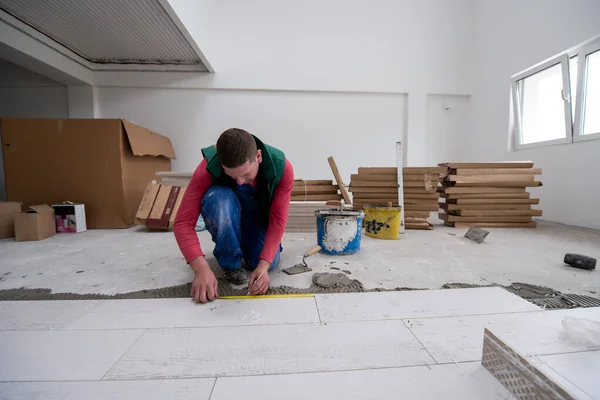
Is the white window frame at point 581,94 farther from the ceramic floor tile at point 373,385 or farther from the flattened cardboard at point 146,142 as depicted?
the flattened cardboard at point 146,142

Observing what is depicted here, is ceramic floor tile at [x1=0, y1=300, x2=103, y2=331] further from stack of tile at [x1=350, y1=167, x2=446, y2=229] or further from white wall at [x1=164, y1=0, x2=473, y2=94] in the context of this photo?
white wall at [x1=164, y1=0, x2=473, y2=94]

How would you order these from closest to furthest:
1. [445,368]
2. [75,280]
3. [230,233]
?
[445,368] < [230,233] < [75,280]

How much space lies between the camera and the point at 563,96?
10.5ft

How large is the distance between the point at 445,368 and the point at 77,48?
193 inches

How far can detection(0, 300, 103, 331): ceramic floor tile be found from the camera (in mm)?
1021

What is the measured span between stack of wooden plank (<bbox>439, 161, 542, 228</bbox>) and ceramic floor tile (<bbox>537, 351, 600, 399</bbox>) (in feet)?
8.26

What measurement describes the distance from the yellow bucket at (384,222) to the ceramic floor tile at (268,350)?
1.58m

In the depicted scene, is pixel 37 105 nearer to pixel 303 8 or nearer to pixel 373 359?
pixel 303 8

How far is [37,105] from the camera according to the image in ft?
12.8

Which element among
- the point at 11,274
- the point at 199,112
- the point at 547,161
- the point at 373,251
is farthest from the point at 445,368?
the point at 199,112

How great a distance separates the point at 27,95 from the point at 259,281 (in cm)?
507

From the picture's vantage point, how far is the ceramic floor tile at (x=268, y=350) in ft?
2.55

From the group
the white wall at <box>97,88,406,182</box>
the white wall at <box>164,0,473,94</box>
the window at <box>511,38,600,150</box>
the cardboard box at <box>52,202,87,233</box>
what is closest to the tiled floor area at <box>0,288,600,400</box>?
the cardboard box at <box>52,202,87,233</box>

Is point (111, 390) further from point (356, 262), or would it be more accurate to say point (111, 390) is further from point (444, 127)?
point (444, 127)
